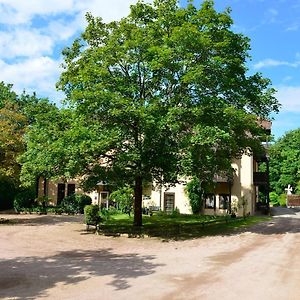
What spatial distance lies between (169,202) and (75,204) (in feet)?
33.0

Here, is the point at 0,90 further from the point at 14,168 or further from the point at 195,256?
the point at 195,256

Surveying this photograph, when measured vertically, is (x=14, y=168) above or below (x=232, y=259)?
above

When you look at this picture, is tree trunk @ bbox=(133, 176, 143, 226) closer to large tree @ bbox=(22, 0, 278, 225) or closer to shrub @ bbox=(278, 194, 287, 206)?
large tree @ bbox=(22, 0, 278, 225)

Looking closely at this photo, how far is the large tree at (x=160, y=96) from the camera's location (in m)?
22.2

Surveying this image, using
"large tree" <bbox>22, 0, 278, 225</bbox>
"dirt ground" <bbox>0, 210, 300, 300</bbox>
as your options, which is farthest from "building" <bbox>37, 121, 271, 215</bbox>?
"dirt ground" <bbox>0, 210, 300, 300</bbox>

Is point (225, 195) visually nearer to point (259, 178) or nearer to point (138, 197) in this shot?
point (259, 178)

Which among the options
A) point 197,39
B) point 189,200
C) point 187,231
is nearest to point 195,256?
point 187,231

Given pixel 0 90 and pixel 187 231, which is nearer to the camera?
pixel 187 231

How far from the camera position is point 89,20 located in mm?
26094

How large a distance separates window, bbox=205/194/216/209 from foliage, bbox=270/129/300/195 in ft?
100

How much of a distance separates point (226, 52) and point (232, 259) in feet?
43.6

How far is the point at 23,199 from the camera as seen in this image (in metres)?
41.8

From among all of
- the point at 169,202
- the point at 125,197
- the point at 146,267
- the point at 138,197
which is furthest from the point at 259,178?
the point at 146,267

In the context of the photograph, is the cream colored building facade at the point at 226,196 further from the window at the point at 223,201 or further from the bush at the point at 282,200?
the bush at the point at 282,200
